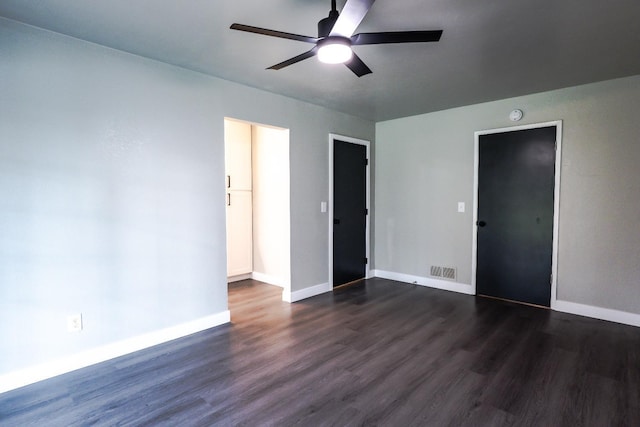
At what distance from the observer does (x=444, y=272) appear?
4.54m

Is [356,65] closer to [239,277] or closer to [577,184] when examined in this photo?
[577,184]

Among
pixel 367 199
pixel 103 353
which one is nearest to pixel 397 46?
pixel 367 199

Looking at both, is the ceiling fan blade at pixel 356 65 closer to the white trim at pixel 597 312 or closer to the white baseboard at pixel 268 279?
the white baseboard at pixel 268 279

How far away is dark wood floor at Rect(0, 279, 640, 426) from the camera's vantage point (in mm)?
1953

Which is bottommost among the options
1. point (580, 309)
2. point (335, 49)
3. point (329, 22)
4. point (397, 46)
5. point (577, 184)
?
point (580, 309)

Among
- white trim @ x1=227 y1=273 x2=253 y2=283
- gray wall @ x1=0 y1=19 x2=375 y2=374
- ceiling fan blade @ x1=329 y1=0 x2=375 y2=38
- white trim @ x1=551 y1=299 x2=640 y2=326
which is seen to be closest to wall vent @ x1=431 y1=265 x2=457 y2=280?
white trim @ x1=551 y1=299 x2=640 y2=326

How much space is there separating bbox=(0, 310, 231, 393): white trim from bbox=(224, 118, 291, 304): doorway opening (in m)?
1.59

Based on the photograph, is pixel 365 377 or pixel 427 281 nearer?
pixel 365 377

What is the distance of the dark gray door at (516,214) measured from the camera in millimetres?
3732

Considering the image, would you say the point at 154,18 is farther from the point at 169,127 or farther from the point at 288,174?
the point at 288,174

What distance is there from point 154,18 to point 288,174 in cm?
209

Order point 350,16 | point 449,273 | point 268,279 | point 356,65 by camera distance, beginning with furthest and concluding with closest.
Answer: point 268,279 → point 449,273 → point 356,65 → point 350,16

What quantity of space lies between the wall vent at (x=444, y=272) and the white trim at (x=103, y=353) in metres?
2.88

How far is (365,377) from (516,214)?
9.28ft
